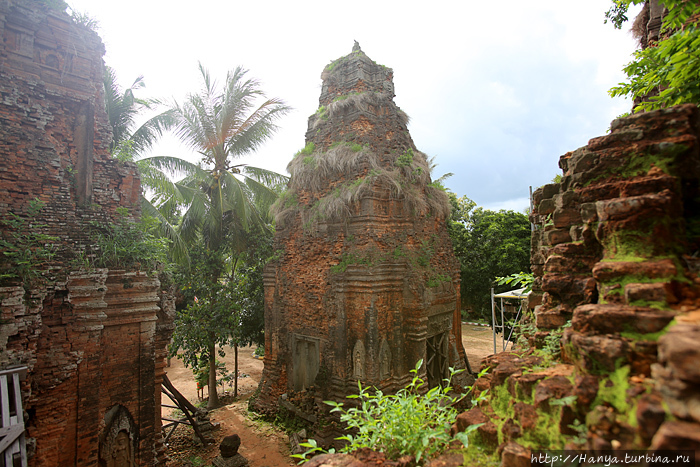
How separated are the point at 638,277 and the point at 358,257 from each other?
571cm

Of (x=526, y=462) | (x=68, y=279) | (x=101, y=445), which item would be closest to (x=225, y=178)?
(x=68, y=279)

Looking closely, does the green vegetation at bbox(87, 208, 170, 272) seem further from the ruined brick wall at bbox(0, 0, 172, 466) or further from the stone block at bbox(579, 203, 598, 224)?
the stone block at bbox(579, 203, 598, 224)

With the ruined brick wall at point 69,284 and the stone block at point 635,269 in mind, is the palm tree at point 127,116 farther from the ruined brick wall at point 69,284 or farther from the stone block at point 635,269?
the stone block at point 635,269

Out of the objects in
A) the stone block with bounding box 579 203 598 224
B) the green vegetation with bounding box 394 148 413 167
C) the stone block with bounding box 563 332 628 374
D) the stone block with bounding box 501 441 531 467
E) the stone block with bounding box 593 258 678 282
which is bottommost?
the stone block with bounding box 501 441 531 467

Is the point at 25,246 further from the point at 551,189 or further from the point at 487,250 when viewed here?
the point at 487,250

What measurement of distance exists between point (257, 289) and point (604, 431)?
38.0 ft

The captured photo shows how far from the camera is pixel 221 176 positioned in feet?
39.9

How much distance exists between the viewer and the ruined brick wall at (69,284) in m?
4.80

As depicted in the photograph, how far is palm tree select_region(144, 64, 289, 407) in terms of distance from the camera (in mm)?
11453

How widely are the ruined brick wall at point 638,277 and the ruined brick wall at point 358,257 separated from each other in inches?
178

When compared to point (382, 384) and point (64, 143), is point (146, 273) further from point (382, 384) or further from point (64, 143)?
point (382, 384)

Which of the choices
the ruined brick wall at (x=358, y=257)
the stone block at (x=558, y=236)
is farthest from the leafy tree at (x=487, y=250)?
the stone block at (x=558, y=236)

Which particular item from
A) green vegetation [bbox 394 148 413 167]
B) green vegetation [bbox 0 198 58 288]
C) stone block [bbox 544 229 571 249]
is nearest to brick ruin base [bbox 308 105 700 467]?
stone block [bbox 544 229 571 249]

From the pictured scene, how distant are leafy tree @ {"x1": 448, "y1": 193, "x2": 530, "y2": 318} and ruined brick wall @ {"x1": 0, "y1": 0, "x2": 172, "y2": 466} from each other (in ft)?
55.4
